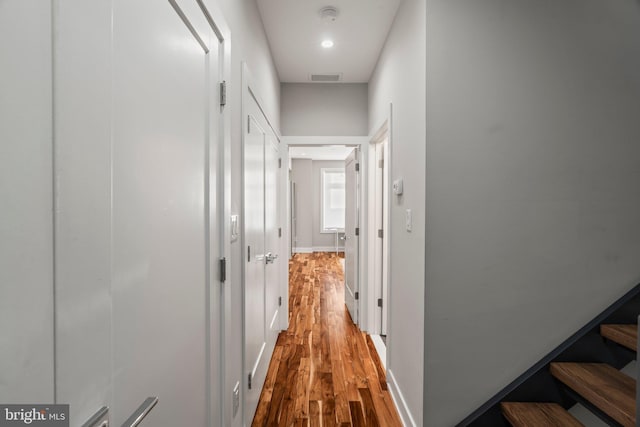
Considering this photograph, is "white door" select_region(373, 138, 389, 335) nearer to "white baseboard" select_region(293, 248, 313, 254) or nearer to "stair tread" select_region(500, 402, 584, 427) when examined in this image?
"stair tread" select_region(500, 402, 584, 427)

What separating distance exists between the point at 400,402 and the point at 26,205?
7.20ft

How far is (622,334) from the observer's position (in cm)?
160

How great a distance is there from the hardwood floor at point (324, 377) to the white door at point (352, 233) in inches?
9.3

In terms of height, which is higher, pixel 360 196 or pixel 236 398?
pixel 360 196

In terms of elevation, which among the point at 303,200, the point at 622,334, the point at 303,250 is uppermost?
the point at 303,200

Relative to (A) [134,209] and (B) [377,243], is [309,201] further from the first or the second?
(A) [134,209]

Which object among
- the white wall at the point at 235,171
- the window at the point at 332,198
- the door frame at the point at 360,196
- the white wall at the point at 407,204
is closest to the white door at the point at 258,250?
the white wall at the point at 235,171

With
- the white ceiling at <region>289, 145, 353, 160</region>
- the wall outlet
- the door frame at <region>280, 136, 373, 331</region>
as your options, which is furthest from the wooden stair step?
the white ceiling at <region>289, 145, 353, 160</region>

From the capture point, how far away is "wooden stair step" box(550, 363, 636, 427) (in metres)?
1.31

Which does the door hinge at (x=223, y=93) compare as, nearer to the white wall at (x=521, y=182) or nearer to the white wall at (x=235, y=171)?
the white wall at (x=235, y=171)

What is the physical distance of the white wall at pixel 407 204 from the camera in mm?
1690

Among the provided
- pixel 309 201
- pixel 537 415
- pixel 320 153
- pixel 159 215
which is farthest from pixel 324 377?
pixel 309 201

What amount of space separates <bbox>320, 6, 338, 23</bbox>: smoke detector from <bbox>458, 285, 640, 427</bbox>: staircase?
2.46 metres

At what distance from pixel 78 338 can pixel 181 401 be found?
1.78ft
